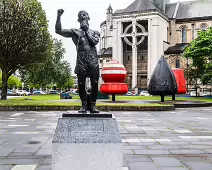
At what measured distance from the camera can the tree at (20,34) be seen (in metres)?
30.3

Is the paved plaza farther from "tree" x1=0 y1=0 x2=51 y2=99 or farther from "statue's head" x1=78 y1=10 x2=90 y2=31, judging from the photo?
"tree" x1=0 y1=0 x2=51 y2=99

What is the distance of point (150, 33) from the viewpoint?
71.8 meters

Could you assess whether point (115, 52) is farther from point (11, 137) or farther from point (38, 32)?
point (11, 137)

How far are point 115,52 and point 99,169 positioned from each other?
233 feet

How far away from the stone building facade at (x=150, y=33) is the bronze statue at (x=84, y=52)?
64.3m

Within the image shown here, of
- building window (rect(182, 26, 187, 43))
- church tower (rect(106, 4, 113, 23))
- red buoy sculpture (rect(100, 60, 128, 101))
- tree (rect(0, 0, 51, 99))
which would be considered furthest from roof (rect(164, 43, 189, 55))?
tree (rect(0, 0, 51, 99))

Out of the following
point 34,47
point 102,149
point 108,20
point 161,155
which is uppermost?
point 108,20

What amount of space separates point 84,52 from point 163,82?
2236cm

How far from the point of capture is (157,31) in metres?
71.2

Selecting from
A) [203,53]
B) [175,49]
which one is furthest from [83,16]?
[175,49]

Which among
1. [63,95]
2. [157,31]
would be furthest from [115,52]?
[63,95]

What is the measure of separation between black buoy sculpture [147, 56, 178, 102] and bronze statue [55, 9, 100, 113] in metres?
21.9

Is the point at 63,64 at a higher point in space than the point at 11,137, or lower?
higher

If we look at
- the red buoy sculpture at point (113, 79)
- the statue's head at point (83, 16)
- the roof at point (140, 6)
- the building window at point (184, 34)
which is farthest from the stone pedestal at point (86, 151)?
the building window at point (184, 34)
